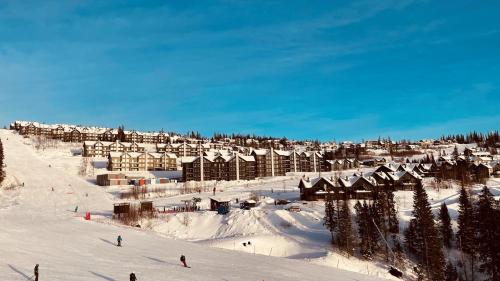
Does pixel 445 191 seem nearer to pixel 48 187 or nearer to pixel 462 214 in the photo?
pixel 462 214

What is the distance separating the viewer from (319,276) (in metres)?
35.0

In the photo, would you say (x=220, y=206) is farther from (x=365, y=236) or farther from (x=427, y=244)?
(x=427, y=244)

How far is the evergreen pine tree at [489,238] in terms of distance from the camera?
46.4 metres

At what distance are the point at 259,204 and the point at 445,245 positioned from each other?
104ft

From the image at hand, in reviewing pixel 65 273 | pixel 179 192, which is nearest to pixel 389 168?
pixel 179 192

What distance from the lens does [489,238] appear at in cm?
4778

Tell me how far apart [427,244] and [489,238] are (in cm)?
656

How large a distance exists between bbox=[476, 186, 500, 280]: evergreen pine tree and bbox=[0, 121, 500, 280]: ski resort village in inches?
7.5

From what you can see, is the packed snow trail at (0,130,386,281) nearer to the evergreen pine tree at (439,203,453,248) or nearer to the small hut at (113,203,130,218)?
the small hut at (113,203,130,218)

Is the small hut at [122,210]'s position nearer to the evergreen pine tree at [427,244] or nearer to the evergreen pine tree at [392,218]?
the evergreen pine tree at [392,218]

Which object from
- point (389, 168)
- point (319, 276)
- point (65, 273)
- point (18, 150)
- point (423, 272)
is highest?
point (18, 150)

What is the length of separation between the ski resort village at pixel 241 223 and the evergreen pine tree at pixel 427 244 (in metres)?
0.14

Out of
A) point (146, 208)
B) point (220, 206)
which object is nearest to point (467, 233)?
point (220, 206)

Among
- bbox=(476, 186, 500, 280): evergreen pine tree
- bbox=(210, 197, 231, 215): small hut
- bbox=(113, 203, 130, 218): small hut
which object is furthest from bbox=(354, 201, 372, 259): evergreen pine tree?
bbox=(113, 203, 130, 218): small hut
